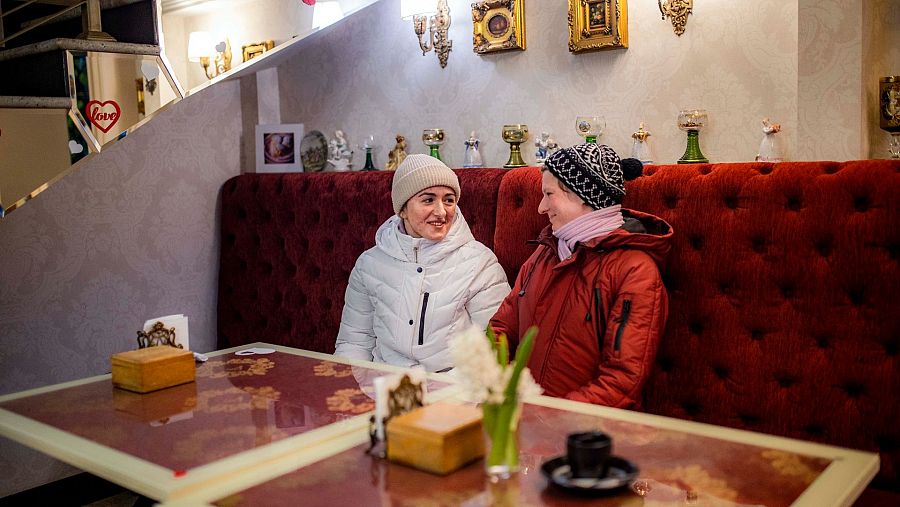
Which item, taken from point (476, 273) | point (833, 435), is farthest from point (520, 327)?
point (833, 435)

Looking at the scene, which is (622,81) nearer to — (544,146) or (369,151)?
(544,146)

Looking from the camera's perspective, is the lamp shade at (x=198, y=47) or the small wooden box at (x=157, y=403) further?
the lamp shade at (x=198, y=47)

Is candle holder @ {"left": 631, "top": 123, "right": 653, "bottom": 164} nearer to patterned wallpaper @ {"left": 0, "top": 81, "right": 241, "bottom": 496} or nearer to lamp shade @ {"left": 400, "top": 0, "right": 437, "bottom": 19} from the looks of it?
lamp shade @ {"left": 400, "top": 0, "right": 437, "bottom": 19}

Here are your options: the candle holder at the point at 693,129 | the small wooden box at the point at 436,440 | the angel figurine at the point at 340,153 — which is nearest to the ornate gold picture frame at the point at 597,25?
the candle holder at the point at 693,129

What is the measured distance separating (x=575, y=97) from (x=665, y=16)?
463mm

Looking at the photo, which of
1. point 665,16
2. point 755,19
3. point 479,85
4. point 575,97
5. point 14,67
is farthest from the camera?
point 479,85

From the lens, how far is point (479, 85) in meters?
3.46

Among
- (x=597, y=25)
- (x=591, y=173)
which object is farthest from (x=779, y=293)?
(x=597, y=25)

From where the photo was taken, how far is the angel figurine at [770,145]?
104 inches

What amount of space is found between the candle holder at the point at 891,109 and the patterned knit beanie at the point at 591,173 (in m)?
0.84

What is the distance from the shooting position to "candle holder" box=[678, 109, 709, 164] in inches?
109

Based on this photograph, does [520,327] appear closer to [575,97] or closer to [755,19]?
[575,97]

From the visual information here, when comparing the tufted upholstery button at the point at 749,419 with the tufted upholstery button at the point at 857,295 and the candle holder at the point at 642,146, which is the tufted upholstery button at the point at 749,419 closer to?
the tufted upholstery button at the point at 857,295

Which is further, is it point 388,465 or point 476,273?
point 476,273
